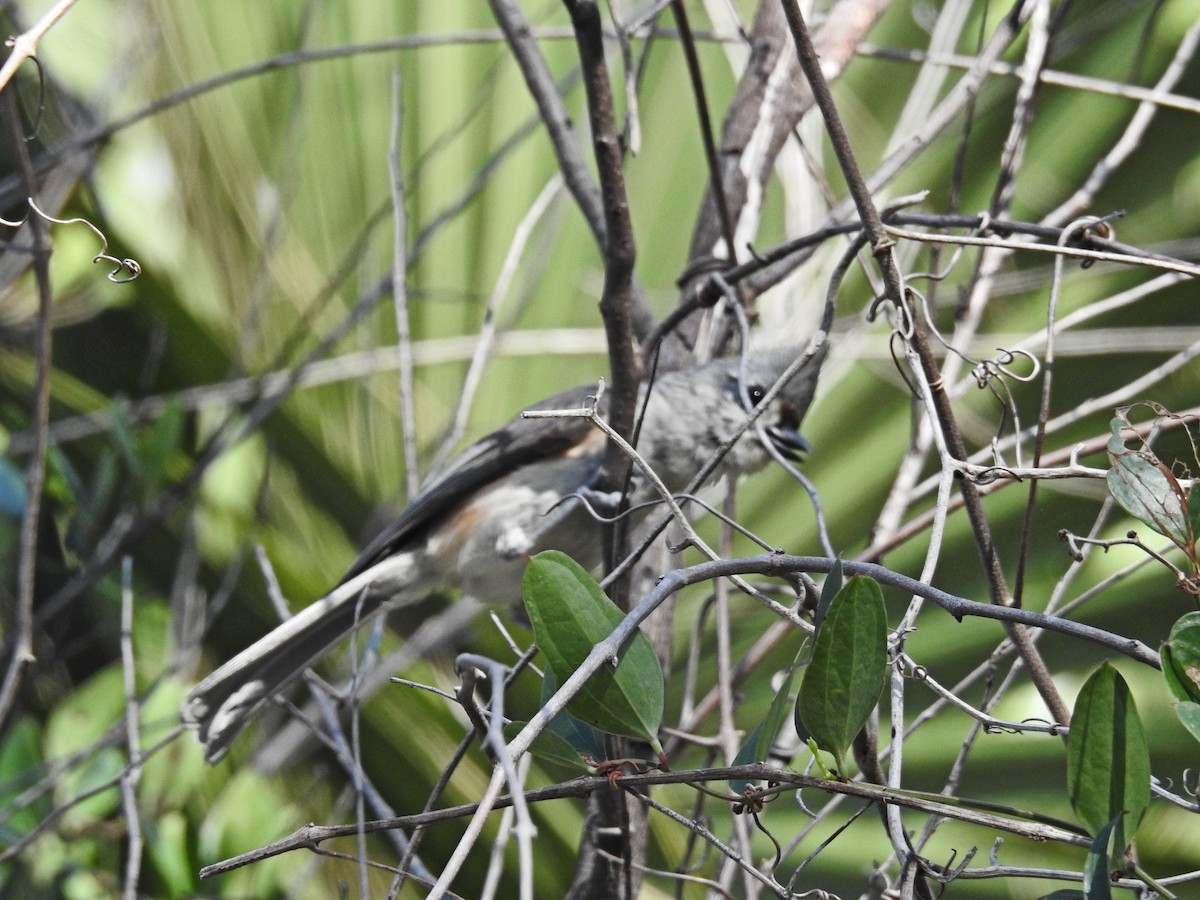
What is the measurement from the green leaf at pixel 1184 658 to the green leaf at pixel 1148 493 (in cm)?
12

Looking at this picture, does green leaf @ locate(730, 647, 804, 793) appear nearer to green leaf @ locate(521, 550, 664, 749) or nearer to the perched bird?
green leaf @ locate(521, 550, 664, 749)

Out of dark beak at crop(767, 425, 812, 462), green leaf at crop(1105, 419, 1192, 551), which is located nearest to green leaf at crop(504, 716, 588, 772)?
green leaf at crop(1105, 419, 1192, 551)

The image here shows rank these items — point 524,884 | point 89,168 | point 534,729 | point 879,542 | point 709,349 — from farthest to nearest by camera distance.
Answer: point 709,349 < point 89,168 < point 879,542 < point 534,729 < point 524,884

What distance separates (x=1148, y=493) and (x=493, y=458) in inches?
76.9

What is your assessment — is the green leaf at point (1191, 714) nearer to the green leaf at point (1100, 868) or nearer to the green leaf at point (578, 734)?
the green leaf at point (1100, 868)

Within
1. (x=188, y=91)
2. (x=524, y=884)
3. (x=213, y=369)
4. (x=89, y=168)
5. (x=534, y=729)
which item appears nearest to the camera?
(x=524, y=884)

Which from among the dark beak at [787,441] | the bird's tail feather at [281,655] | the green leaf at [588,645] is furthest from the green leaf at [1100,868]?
the dark beak at [787,441]

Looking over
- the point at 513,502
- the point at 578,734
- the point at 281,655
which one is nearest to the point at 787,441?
the point at 513,502

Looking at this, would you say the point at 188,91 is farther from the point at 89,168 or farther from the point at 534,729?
the point at 534,729

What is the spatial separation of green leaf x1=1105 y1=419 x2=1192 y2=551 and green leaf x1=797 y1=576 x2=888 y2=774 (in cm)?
26

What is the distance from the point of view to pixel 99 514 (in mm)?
2695

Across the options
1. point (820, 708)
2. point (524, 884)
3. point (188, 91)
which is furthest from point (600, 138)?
point (188, 91)

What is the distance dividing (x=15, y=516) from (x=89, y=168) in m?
0.90

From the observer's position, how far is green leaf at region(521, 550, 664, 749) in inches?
40.1
